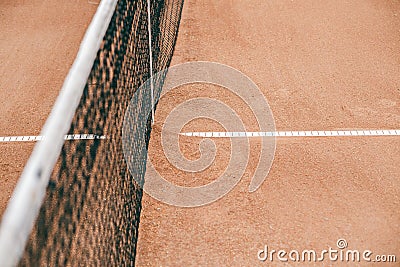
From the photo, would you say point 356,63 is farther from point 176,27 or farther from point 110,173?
point 110,173

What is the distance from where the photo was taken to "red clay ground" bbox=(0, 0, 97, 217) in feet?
22.7

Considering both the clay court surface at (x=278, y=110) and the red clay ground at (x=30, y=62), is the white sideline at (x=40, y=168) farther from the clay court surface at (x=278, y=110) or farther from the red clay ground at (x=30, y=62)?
the red clay ground at (x=30, y=62)

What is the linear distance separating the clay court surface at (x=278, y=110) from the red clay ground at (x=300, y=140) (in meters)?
0.01

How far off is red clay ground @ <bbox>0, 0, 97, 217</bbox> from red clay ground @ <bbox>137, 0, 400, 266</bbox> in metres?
1.68

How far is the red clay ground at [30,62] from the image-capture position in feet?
22.7

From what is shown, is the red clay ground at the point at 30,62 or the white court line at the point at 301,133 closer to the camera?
the red clay ground at the point at 30,62

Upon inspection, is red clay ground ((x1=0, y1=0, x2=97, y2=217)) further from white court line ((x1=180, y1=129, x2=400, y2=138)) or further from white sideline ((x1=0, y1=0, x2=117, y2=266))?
white sideline ((x1=0, y1=0, x2=117, y2=266))

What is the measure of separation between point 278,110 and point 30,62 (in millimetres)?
4064

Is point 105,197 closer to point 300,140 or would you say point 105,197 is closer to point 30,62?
point 300,140

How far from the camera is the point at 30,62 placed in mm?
8836

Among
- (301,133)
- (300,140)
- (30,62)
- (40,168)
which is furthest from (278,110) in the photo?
(40,168)

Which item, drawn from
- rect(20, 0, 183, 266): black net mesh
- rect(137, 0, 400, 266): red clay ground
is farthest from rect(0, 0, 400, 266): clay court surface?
rect(20, 0, 183, 266): black net mesh

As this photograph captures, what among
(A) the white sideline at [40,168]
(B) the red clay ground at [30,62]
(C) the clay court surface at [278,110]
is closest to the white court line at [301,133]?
(C) the clay court surface at [278,110]

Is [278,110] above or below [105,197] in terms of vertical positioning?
above
